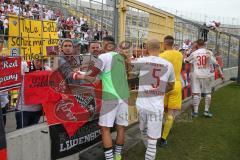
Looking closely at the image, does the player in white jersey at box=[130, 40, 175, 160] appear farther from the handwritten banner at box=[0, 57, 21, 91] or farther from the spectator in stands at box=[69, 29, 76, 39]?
the handwritten banner at box=[0, 57, 21, 91]

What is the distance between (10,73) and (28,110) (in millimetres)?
923

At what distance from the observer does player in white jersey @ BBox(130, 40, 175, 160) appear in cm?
521

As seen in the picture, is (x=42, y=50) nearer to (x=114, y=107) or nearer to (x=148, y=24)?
(x=114, y=107)

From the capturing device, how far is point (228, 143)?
6.68 meters

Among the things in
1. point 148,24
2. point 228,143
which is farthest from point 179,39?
point 228,143

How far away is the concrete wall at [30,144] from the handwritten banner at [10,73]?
587 millimetres

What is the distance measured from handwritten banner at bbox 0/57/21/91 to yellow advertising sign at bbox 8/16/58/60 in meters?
0.43

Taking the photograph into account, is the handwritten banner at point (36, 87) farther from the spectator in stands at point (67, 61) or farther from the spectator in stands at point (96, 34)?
the spectator in stands at point (96, 34)

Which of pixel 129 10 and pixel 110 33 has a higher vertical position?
pixel 129 10

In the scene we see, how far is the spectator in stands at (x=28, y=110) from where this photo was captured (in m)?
4.86

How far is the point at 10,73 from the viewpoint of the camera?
4230mm

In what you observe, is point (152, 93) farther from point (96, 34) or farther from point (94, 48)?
point (96, 34)

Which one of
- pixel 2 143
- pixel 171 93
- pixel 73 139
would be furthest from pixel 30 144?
pixel 171 93

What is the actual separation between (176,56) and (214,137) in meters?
1.87
